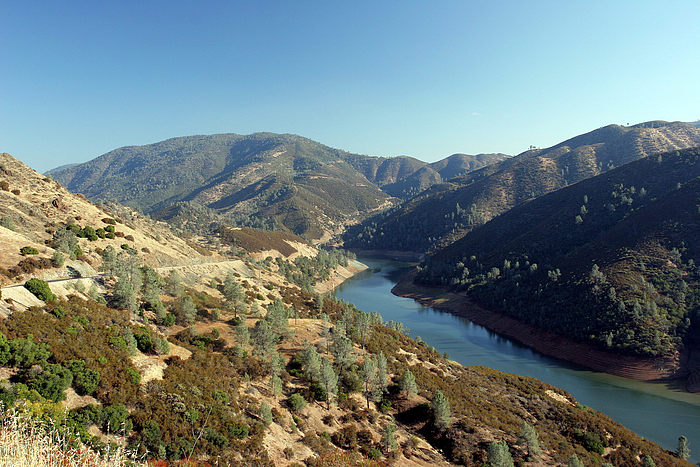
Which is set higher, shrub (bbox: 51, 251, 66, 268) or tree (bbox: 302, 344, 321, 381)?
shrub (bbox: 51, 251, 66, 268)

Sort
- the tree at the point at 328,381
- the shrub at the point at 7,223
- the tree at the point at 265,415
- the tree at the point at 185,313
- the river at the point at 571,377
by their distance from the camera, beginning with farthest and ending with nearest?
the river at the point at 571,377, the shrub at the point at 7,223, the tree at the point at 185,313, the tree at the point at 328,381, the tree at the point at 265,415

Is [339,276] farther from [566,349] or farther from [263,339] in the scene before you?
[263,339]

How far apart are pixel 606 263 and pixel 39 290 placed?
86.1m

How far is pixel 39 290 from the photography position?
22.5 meters

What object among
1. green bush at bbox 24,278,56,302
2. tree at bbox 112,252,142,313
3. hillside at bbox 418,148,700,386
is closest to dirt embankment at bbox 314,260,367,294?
hillside at bbox 418,148,700,386

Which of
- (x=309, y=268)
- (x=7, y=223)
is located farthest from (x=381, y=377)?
(x=309, y=268)

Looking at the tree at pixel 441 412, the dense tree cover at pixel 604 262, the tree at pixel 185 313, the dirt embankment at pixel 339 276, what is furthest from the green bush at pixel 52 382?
the dirt embankment at pixel 339 276

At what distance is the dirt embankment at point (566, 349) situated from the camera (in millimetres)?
53469

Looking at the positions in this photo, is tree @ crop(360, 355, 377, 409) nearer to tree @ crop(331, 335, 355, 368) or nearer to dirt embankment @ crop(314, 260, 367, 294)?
tree @ crop(331, 335, 355, 368)

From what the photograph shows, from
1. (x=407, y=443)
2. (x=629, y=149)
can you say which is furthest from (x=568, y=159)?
(x=407, y=443)

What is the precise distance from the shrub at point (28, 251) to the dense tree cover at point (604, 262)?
7308 cm

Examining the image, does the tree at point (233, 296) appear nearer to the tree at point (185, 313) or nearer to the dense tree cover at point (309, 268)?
the tree at point (185, 313)

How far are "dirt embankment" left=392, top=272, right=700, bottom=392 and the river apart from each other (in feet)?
5.17

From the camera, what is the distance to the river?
41.8 meters
